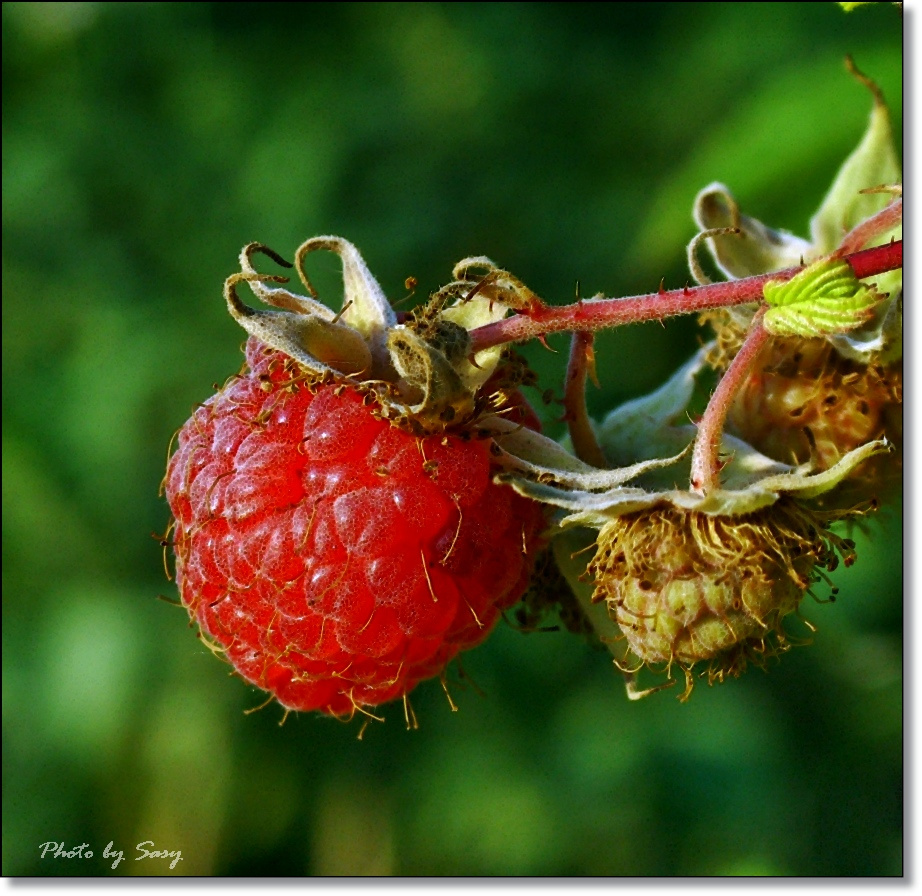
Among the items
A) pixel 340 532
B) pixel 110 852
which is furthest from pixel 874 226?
pixel 110 852

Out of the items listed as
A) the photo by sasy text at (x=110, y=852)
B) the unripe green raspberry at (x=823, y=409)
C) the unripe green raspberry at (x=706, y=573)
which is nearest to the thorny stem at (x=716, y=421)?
the unripe green raspberry at (x=706, y=573)

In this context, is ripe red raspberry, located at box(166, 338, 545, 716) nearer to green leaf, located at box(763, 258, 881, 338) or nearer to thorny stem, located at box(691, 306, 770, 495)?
thorny stem, located at box(691, 306, 770, 495)

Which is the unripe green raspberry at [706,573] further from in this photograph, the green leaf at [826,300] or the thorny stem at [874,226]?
the thorny stem at [874,226]

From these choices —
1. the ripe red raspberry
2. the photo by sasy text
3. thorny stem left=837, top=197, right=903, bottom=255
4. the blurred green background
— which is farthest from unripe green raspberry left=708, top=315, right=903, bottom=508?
the photo by sasy text

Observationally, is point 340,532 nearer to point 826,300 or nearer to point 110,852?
point 826,300

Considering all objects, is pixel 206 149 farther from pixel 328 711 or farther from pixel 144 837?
pixel 328 711

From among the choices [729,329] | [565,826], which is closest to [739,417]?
[729,329]
